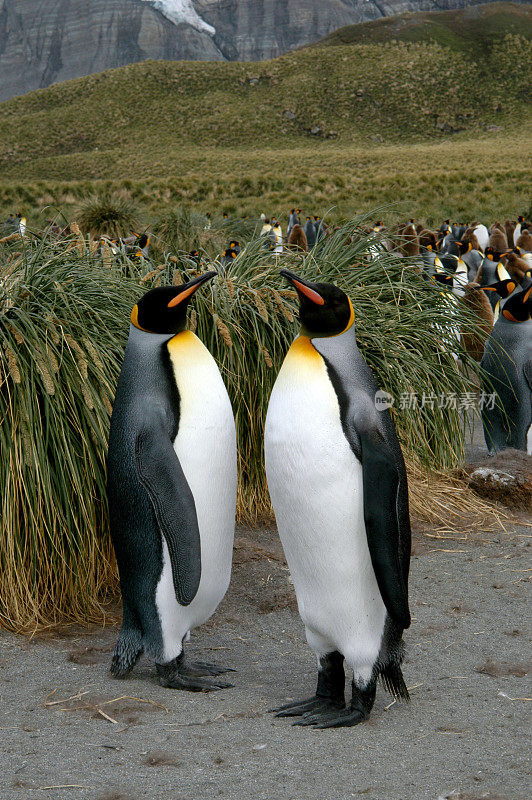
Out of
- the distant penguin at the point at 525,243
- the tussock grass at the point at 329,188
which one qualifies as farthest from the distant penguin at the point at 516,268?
the tussock grass at the point at 329,188

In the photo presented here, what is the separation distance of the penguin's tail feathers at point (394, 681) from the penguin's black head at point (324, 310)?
1.13 meters

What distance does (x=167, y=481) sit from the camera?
109 inches

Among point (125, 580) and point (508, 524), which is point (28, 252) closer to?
point (125, 580)

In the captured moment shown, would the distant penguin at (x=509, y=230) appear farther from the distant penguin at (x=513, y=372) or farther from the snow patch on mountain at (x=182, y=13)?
the snow patch on mountain at (x=182, y=13)

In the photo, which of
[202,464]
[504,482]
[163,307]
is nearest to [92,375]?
[163,307]

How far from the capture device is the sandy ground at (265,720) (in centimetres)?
224

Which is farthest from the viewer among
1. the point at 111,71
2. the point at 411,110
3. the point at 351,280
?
the point at 111,71

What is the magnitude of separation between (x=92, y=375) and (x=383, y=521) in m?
1.67

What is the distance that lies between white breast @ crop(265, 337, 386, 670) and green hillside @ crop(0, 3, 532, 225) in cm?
3974

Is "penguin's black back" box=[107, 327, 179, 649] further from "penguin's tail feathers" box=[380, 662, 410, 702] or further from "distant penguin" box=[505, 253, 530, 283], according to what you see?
"distant penguin" box=[505, 253, 530, 283]

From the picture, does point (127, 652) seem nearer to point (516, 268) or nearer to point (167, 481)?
point (167, 481)

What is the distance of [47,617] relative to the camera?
3479 mm

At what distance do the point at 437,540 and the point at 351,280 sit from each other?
171 cm

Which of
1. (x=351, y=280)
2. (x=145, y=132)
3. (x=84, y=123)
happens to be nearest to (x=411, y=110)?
(x=145, y=132)
